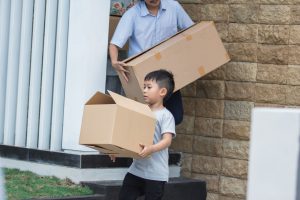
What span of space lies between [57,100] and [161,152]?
1.66m

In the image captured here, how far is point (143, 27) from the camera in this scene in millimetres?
8109

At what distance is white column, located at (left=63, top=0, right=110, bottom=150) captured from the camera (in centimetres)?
808

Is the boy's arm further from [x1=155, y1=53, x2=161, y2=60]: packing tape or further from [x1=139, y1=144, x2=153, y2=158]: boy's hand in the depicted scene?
[x1=155, y1=53, x2=161, y2=60]: packing tape

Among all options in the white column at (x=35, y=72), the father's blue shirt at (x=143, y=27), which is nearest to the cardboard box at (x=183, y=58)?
the father's blue shirt at (x=143, y=27)

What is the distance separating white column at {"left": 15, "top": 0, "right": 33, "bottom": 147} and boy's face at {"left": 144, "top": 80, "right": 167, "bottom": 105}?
77.0 inches

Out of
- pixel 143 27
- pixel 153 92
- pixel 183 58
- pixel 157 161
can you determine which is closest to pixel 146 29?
pixel 143 27

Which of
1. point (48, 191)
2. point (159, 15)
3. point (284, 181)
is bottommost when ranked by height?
point (48, 191)

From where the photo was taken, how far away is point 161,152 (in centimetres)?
688

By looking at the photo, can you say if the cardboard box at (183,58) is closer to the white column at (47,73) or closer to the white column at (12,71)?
the white column at (47,73)

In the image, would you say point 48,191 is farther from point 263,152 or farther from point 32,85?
point 263,152

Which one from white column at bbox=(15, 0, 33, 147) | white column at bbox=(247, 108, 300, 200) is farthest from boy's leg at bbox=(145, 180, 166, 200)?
white column at bbox=(247, 108, 300, 200)

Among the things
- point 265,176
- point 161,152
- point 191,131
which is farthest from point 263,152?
point 191,131

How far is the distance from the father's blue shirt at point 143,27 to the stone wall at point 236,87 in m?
0.62

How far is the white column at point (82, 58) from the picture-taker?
8.08 m
